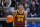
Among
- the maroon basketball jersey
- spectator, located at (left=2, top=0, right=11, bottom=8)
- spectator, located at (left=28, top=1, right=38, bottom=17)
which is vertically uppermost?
spectator, located at (left=2, top=0, right=11, bottom=8)

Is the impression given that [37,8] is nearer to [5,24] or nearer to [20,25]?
[20,25]

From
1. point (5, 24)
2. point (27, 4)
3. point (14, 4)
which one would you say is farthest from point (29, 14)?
point (5, 24)

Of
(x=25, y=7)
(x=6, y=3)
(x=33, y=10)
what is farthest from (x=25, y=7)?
(x=6, y=3)

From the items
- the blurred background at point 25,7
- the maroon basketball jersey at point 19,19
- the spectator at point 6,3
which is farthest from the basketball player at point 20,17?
the spectator at point 6,3

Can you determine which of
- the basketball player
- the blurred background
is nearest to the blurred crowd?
the blurred background

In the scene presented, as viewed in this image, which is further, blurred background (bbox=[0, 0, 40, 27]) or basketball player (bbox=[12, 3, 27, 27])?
blurred background (bbox=[0, 0, 40, 27])

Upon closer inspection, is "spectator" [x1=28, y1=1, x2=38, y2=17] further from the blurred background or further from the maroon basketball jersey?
the maroon basketball jersey

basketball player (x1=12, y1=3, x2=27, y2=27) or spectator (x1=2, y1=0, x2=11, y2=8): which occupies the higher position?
spectator (x1=2, y1=0, x2=11, y2=8)

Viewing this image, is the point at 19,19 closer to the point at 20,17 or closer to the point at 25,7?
the point at 20,17

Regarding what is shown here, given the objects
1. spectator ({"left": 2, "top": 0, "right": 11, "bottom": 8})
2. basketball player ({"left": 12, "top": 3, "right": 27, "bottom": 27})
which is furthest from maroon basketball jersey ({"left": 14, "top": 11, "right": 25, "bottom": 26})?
spectator ({"left": 2, "top": 0, "right": 11, "bottom": 8})

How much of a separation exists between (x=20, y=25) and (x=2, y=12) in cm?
60

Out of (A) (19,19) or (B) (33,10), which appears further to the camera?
(B) (33,10)

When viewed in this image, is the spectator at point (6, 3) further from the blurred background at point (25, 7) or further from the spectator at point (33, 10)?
the spectator at point (33, 10)

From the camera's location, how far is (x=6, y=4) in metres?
2.18
